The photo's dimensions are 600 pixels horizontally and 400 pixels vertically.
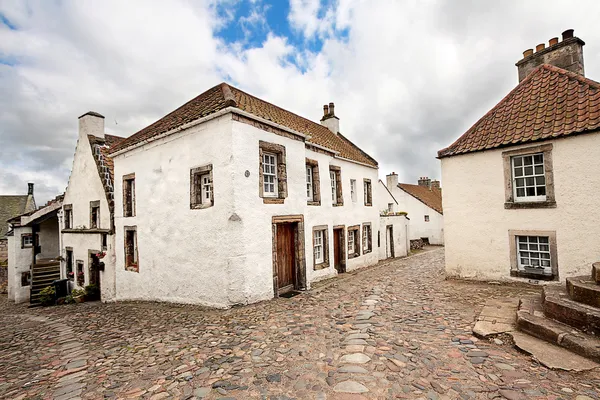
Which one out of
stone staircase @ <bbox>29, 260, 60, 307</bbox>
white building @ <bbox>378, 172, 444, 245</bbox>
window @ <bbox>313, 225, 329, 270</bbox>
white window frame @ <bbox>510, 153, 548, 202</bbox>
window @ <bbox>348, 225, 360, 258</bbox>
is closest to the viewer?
white window frame @ <bbox>510, 153, 548, 202</bbox>

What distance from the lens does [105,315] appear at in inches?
378

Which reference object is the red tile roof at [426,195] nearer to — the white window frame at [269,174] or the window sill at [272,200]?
the white window frame at [269,174]

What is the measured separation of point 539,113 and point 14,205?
47299 mm

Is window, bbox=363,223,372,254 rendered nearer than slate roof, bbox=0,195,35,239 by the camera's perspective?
Yes

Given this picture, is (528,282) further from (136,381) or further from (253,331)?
(136,381)

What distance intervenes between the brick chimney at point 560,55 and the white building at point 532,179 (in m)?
0.03

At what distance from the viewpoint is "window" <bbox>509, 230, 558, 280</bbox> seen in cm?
826

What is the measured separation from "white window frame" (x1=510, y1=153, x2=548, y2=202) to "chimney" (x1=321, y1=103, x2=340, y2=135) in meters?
11.4

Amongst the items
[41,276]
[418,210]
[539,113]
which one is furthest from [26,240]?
[418,210]

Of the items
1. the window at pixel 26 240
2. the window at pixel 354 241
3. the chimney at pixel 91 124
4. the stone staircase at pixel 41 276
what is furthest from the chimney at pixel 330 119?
the window at pixel 26 240

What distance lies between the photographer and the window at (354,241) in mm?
14891

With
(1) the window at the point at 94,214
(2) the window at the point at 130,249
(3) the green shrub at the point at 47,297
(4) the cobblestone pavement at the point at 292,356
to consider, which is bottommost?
(3) the green shrub at the point at 47,297

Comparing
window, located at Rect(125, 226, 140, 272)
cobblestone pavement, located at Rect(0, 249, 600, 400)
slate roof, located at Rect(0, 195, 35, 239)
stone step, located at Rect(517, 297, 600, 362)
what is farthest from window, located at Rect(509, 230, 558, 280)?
slate roof, located at Rect(0, 195, 35, 239)

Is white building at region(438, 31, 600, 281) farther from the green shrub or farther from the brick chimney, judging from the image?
the green shrub
